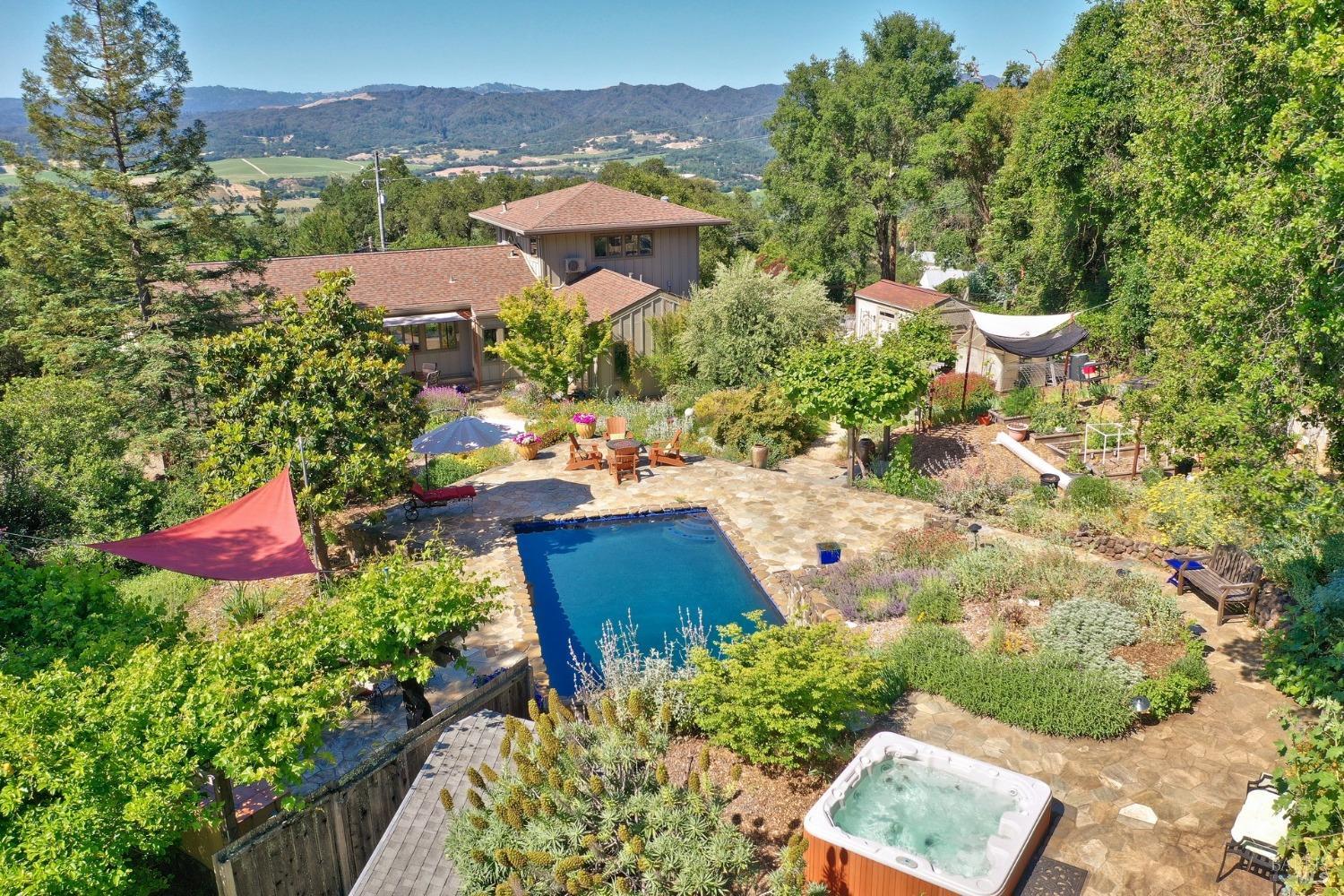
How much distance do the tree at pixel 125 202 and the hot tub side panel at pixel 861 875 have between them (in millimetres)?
18536

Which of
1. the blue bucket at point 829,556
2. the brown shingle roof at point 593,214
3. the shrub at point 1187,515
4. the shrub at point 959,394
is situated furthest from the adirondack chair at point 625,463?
the brown shingle roof at point 593,214

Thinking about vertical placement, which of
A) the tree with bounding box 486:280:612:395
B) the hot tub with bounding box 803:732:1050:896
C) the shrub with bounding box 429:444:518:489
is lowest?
the shrub with bounding box 429:444:518:489

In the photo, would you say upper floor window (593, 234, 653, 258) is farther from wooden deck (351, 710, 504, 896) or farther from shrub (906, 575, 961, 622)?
wooden deck (351, 710, 504, 896)

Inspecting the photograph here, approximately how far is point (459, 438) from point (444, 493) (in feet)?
3.88

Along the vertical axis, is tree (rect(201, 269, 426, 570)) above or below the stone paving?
above

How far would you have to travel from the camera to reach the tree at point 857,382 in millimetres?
16828

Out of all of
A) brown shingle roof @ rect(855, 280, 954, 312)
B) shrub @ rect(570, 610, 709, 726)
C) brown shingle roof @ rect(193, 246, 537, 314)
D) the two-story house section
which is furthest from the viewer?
the two-story house section

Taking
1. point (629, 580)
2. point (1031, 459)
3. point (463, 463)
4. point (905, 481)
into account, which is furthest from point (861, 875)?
point (463, 463)

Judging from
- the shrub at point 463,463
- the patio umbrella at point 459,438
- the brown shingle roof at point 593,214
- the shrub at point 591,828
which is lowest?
the shrub at point 463,463

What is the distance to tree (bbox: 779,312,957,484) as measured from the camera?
55.2ft

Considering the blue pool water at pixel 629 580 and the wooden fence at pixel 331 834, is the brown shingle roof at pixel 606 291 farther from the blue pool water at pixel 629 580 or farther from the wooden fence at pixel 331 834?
the wooden fence at pixel 331 834

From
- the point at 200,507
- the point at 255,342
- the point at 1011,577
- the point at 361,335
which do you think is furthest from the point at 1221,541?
the point at 200,507

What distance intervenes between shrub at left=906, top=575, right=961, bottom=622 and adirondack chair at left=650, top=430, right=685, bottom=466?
8436mm

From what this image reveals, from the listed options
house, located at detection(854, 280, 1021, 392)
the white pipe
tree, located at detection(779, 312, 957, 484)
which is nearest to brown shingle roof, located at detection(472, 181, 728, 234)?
house, located at detection(854, 280, 1021, 392)
